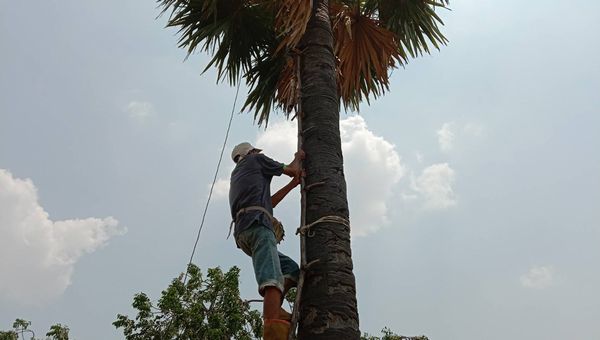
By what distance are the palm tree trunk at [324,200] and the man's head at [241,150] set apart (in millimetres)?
510

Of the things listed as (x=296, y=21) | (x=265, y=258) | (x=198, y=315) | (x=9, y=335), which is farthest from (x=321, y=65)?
(x=9, y=335)

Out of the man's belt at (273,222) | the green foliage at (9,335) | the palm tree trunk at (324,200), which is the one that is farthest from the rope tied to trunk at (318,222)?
the green foliage at (9,335)

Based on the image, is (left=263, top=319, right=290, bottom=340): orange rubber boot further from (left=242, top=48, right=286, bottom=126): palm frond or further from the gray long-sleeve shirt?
(left=242, top=48, right=286, bottom=126): palm frond

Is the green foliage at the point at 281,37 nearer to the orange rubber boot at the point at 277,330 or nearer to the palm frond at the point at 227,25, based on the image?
the palm frond at the point at 227,25

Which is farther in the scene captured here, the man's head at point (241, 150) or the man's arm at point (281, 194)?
the man's head at point (241, 150)

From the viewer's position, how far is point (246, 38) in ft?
21.0

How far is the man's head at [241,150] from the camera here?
13.8ft

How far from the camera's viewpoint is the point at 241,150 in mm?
4234

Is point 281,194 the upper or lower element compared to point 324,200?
upper

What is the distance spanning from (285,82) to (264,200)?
2658 mm

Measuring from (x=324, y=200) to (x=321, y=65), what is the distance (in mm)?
1316

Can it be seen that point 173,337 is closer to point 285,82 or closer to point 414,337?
point 285,82

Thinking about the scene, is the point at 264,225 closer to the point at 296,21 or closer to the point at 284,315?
the point at 284,315

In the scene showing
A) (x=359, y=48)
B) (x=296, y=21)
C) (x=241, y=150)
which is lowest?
(x=241, y=150)
